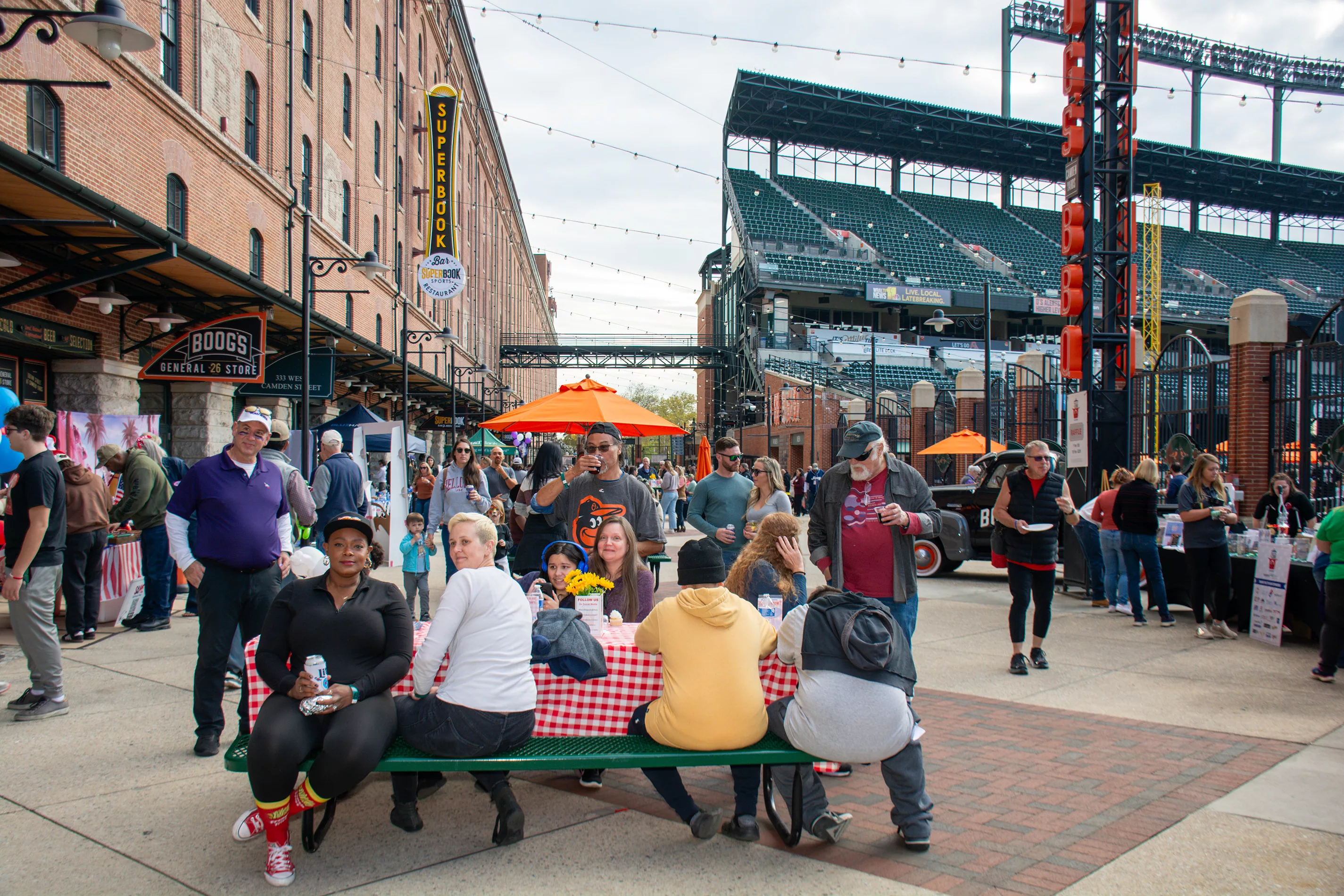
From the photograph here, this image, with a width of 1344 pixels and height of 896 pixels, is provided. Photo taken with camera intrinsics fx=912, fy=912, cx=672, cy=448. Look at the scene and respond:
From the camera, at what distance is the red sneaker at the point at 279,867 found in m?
3.52

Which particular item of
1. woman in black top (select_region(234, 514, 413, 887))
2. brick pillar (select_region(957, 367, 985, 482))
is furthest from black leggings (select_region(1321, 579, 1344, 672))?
brick pillar (select_region(957, 367, 985, 482))

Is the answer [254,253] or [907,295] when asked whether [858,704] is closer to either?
[254,253]

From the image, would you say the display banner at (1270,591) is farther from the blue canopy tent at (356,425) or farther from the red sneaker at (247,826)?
the blue canopy tent at (356,425)

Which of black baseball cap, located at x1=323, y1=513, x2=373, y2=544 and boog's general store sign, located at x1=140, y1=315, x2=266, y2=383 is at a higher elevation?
boog's general store sign, located at x1=140, y1=315, x2=266, y2=383

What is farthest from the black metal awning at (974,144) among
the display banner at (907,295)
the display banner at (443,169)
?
the display banner at (443,169)

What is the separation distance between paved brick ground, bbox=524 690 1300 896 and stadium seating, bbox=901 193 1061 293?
58.7m

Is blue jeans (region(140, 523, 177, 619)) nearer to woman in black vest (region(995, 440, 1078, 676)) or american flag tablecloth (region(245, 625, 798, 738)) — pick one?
american flag tablecloth (region(245, 625, 798, 738))

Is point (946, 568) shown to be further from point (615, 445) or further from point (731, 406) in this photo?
point (731, 406)

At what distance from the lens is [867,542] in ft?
18.6

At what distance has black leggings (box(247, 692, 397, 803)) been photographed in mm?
3531

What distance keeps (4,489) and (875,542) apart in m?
8.15

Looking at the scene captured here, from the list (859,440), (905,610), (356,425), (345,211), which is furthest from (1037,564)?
(345,211)

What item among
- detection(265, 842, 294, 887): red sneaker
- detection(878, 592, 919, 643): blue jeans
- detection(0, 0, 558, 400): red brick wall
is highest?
detection(0, 0, 558, 400): red brick wall

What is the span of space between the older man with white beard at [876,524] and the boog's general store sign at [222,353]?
32.8ft
